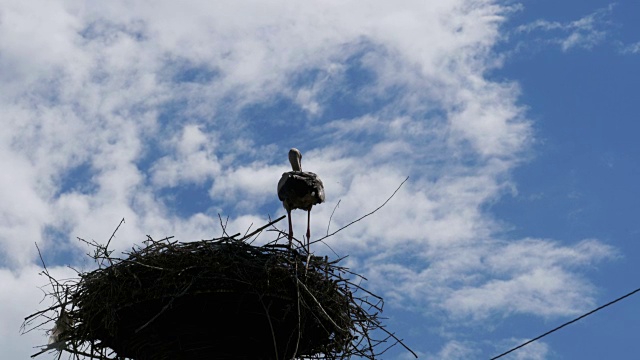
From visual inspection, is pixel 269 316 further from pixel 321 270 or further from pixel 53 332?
pixel 53 332

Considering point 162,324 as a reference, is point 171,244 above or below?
above

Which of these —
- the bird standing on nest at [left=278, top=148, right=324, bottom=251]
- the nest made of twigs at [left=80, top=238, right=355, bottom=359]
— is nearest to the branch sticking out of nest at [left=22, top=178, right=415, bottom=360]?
the nest made of twigs at [left=80, top=238, right=355, bottom=359]

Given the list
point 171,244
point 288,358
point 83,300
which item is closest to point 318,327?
point 288,358

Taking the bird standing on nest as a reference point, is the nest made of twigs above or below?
below

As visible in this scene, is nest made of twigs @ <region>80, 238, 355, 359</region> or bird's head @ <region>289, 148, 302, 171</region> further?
bird's head @ <region>289, 148, 302, 171</region>

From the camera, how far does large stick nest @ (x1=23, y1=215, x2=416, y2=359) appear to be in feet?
19.4

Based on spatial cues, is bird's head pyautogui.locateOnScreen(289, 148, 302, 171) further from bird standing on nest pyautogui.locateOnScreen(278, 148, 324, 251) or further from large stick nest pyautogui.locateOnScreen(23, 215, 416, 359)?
large stick nest pyautogui.locateOnScreen(23, 215, 416, 359)

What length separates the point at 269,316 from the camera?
5.84 m

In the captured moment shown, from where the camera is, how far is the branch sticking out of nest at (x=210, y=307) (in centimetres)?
591

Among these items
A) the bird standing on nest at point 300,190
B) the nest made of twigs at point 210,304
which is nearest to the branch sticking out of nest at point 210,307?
the nest made of twigs at point 210,304

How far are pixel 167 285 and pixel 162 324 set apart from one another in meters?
0.27

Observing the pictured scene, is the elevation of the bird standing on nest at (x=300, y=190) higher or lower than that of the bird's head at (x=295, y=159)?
lower

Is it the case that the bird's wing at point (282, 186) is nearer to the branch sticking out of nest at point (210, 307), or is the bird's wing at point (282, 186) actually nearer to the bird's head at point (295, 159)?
the bird's head at point (295, 159)

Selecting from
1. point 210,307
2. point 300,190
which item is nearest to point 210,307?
point 210,307
